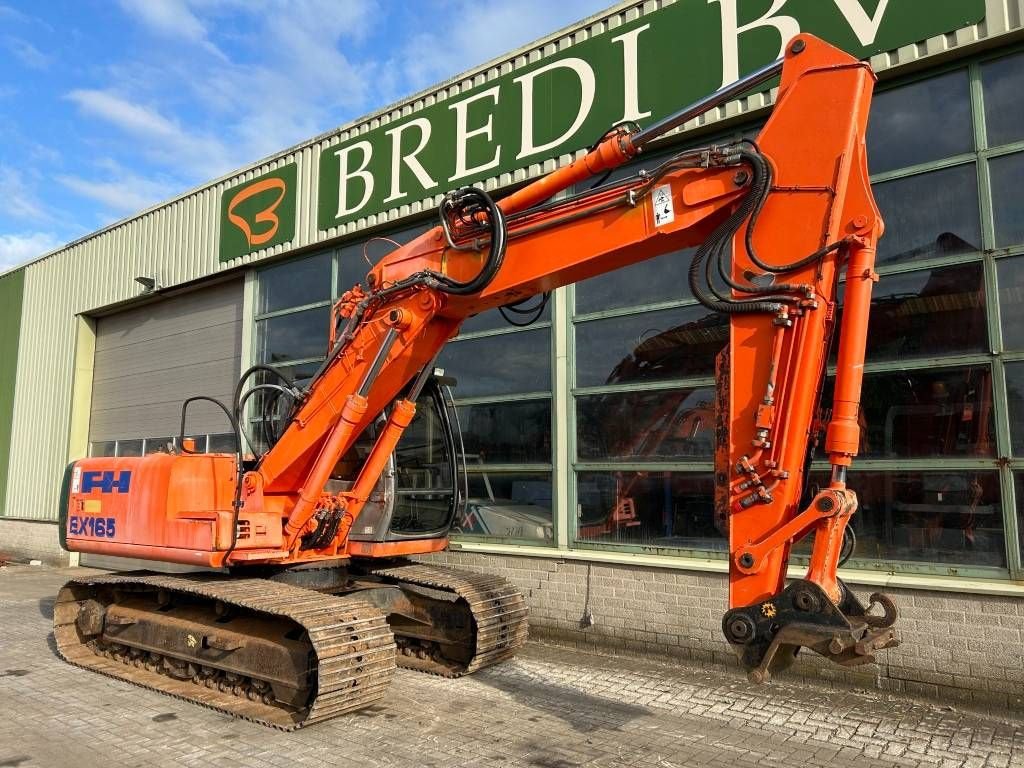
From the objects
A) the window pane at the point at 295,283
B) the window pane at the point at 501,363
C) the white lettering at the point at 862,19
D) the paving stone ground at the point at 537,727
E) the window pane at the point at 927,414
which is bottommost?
the paving stone ground at the point at 537,727

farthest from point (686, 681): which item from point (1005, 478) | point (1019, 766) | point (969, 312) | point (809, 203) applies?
point (809, 203)

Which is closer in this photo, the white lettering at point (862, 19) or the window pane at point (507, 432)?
the white lettering at point (862, 19)

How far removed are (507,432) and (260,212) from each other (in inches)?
219

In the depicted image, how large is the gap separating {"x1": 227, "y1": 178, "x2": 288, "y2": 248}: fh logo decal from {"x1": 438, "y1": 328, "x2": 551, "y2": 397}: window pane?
147 inches

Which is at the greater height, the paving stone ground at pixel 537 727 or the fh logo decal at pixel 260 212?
the fh logo decal at pixel 260 212

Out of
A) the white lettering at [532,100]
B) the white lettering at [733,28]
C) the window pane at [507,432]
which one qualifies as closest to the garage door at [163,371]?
the window pane at [507,432]

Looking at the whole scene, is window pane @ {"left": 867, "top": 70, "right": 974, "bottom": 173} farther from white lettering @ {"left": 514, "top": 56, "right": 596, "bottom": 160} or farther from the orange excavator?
white lettering @ {"left": 514, "top": 56, "right": 596, "bottom": 160}

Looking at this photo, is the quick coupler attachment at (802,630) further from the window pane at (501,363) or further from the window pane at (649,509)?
the window pane at (501,363)

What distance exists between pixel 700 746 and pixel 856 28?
19.2 ft

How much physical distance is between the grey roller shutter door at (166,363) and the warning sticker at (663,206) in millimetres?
8840

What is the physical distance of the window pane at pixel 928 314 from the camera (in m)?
6.14

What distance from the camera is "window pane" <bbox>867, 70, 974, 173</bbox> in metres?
6.37

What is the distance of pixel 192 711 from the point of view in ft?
18.7

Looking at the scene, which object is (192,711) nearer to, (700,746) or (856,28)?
(700,746)
